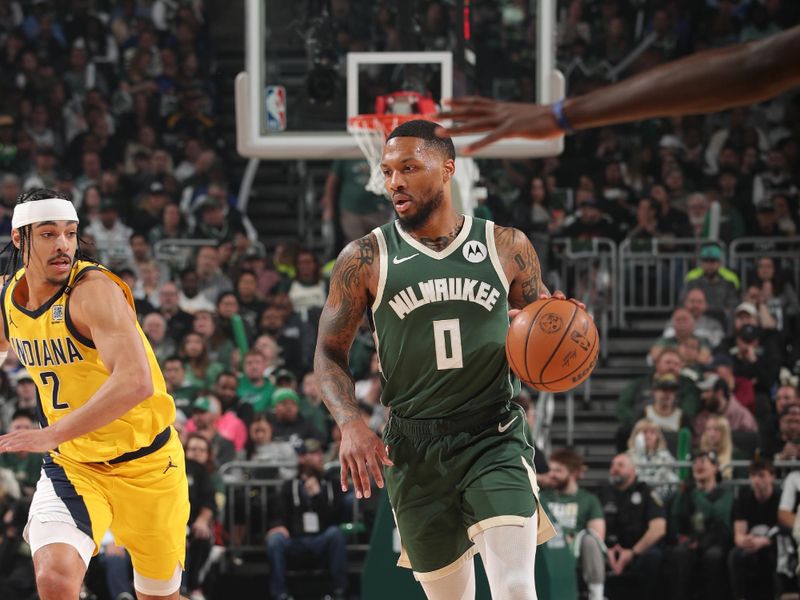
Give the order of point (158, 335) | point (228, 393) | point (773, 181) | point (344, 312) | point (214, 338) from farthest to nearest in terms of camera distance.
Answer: point (773, 181) → point (214, 338) → point (158, 335) → point (228, 393) → point (344, 312)

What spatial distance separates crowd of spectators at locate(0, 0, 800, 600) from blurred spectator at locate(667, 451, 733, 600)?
0.02 metres

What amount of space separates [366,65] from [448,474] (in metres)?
4.80

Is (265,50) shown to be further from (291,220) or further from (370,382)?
(291,220)

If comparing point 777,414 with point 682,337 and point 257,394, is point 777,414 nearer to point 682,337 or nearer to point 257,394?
point 682,337

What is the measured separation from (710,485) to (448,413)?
17.9ft

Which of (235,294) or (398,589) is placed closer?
(398,589)

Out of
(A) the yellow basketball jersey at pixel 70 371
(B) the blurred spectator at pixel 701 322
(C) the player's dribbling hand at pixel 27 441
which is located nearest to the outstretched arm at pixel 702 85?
(C) the player's dribbling hand at pixel 27 441

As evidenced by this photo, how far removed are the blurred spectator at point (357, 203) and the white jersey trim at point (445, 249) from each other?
6926mm

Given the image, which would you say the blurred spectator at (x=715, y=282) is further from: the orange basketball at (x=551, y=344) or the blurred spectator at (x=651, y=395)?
the orange basketball at (x=551, y=344)

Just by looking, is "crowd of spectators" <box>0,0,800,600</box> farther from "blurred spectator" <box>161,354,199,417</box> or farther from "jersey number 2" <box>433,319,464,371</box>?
"jersey number 2" <box>433,319,464,371</box>

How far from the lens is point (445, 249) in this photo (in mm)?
5055

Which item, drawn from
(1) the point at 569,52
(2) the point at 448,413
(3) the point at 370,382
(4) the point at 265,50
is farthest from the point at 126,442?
(1) the point at 569,52

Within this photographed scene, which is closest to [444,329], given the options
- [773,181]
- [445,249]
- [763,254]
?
[445,249]

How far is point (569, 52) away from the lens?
14867 millimetres
